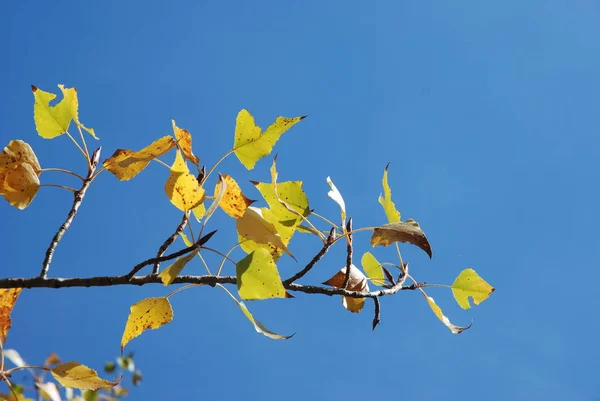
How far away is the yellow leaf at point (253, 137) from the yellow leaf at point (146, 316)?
12.5 inches

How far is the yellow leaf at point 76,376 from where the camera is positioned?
1106 mm

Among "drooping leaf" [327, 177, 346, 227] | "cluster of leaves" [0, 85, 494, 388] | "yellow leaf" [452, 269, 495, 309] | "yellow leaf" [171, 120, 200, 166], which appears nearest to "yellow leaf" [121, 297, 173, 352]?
"cluster of leaves" [0, 85, 494, 388]

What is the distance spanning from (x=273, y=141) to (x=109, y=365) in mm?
2408

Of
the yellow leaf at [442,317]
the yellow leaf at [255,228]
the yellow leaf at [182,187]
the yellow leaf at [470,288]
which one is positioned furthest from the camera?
the yellow leaf at [470,288]

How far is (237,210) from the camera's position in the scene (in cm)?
96

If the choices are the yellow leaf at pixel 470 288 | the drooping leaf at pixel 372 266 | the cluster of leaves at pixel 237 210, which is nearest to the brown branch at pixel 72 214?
the cluster of leaves at pixel 237 210

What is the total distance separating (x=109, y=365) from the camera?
310cm

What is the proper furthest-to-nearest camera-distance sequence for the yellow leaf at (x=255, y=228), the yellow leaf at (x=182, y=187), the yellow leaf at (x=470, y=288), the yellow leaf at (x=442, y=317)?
the yellow leaf at (x=470, y=288) < the yellow leaf at (x=442, y=317) < the yellow leaf at (x=255, y=228) < the yellow leaf at (x=182, y=187)

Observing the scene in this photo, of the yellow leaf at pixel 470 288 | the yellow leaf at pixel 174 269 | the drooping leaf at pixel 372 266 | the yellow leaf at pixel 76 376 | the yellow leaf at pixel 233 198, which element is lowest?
the yellow leaf at pixel 76 376

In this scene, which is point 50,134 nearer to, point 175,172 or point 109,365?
point 175,172

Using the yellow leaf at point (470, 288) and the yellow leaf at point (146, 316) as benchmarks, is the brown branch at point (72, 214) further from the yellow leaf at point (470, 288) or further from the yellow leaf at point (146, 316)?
the yellow leaf at point (470, 288)

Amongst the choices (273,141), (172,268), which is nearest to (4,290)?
(172,268)

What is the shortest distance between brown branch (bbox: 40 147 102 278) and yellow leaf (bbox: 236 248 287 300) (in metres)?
0.36

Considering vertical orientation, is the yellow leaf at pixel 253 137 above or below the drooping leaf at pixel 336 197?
above
